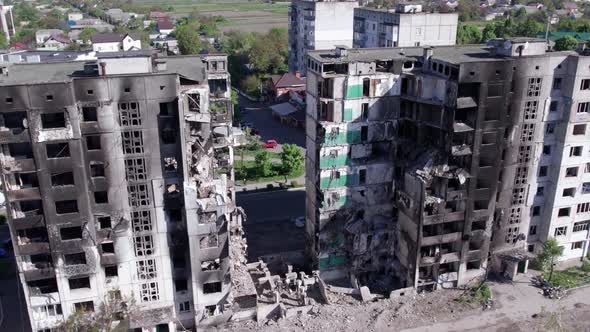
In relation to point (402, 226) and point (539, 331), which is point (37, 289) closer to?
point (402, 226)

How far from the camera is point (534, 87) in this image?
49.0m

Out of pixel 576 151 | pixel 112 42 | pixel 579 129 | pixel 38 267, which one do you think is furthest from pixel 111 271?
→ pixel 112 42

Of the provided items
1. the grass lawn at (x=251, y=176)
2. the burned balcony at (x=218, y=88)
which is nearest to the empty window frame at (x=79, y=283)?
the burned balcony at (x=218, y=88)

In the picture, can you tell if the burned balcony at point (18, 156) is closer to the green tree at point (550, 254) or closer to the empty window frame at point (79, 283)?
the empty window frame at point (79, 283)

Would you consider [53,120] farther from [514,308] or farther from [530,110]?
[514,308]

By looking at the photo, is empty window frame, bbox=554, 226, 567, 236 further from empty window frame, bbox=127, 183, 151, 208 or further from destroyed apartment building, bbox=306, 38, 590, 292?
empty window frame, bbox=127, 183, 151, 208

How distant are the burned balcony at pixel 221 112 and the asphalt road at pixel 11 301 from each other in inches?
998

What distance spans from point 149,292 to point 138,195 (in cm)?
890

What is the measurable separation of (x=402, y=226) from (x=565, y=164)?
17.6m

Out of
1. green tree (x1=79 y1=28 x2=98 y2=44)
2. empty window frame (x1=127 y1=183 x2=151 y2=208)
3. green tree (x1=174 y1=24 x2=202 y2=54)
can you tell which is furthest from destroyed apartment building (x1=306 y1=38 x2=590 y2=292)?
green tree (x1=79 y1=28 x2=98 y2=44)

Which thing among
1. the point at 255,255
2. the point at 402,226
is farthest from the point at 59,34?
the point at 402,226

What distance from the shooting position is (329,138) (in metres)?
49.5

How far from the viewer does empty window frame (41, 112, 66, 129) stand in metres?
39.2

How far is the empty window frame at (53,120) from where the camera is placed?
129 ft
